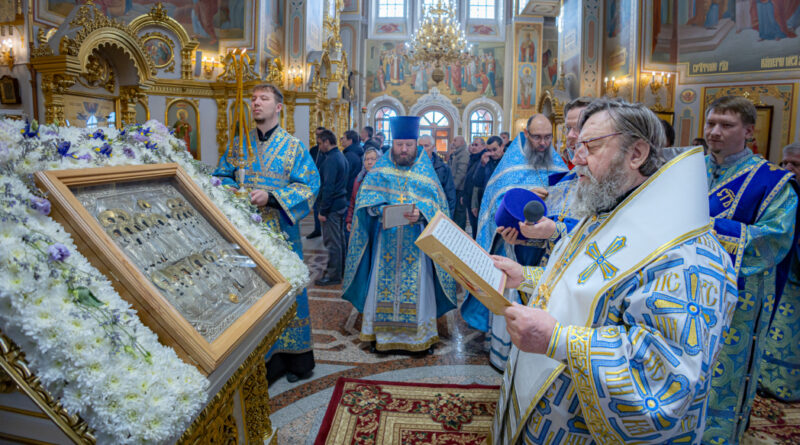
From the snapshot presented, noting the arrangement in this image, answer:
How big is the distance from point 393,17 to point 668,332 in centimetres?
2268

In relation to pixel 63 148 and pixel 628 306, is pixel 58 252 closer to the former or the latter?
pixel 63 148

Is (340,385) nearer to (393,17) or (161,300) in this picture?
(161,300)

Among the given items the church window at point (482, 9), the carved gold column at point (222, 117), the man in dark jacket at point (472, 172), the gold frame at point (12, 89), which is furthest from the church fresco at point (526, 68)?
the gold frame at point (12, 89)

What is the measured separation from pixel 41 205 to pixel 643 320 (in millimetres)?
1439

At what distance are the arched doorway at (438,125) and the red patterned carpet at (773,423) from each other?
769 inches

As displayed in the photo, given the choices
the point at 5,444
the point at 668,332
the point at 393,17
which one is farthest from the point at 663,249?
the point at 393,17

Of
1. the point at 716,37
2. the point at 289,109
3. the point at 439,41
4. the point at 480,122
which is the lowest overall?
the point at 289,109

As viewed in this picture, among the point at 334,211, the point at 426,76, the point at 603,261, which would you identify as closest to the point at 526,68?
the point at 426,76

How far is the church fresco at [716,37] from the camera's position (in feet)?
33.7

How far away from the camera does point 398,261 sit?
387 centimetres

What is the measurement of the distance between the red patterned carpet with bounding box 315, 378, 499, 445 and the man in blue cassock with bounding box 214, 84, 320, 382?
39cm

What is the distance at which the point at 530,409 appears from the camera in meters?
1.49

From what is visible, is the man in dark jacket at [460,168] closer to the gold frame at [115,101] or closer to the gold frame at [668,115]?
the gold frame at [115,101]

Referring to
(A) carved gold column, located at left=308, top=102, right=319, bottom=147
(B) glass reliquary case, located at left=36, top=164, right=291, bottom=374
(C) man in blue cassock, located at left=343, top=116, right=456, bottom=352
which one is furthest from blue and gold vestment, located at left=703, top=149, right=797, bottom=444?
(A) carved gold column, located at left=308, top=102, right=319, bottom=147
